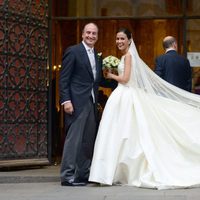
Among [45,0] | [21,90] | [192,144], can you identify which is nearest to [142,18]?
[45,0]

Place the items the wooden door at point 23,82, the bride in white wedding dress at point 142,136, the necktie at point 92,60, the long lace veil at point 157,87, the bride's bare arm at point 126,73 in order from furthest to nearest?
the wooden door at point 23,82 → the long lace veil at point 157,87 → the necktie at point 92,60 → the bride's bare arm at point 126,73 → the bride in white wedding dress at point 142,136

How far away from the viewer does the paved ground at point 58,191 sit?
7957 mm

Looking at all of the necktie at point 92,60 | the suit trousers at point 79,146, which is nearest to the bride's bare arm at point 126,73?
the necktie at point 92,60

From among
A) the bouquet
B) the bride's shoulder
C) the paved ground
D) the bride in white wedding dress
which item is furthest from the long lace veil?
the paved ground

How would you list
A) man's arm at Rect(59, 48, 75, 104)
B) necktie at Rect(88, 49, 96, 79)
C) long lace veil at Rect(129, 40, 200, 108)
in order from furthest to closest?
long lace veil at Rect(129, 40, 200, 108) → necktie at Rect(88, 49, 96, 79) → man's arm at Rect(59, 48, 75, 104)

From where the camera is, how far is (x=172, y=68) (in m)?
10.2

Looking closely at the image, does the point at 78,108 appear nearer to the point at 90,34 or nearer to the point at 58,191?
the point at 90,34

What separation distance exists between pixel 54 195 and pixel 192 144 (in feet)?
6.32

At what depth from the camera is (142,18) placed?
476 inches

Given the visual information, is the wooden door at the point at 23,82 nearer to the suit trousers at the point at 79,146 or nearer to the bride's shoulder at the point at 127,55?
the suit trousers at the point at 79,146

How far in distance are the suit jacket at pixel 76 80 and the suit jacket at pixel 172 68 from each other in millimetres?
A: 1451

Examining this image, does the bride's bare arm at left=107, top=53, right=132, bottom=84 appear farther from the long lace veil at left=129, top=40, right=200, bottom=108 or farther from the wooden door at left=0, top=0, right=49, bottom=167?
the wooden door at left=0, top=0, right=49, bottom=167

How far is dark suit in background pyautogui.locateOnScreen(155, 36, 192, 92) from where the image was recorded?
1016cm

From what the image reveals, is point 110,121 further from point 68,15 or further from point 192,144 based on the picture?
point 68,15
